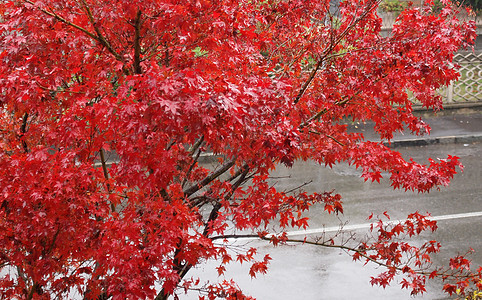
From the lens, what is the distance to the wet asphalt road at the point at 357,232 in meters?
7.50

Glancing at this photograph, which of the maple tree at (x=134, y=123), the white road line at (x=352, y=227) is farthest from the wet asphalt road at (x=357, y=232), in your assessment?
the maple tree at (x=134, y=123)

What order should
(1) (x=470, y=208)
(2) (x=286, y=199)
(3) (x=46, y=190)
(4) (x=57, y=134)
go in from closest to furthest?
(3) (x=46, y=190)
(4) (x=57, y=134)
(2) (x=286, y=199)
(1) (x=470, y=208)

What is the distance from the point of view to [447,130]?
14.0 meters

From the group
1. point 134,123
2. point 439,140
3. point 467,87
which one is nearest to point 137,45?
point 134,123

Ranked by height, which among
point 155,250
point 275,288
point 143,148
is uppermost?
point 143,148

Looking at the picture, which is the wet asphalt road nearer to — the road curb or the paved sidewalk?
the road curb

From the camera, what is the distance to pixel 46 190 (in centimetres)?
366

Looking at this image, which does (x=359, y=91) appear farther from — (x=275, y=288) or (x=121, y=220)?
(x=275, y=288)

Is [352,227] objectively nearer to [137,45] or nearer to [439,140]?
[439,140]

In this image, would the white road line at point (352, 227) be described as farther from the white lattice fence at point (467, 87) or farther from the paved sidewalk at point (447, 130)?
the white lattice fence at point (467, 87)

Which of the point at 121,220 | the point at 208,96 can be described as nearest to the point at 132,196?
the point at 121,220

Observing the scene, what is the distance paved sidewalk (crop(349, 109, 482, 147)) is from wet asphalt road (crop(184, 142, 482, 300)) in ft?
2.83

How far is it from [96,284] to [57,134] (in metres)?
1.18

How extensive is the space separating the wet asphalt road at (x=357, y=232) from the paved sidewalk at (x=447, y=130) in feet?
2.83
